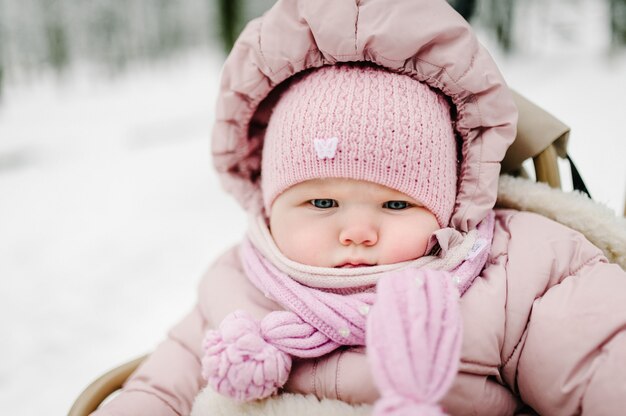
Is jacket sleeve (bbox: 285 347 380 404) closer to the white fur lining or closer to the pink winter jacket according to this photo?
the pink winter jacket

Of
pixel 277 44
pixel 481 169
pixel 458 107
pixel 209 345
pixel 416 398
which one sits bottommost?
pixel 209 345

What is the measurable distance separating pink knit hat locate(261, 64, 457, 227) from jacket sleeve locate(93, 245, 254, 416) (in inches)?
10.1

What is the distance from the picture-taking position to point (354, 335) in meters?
0.85

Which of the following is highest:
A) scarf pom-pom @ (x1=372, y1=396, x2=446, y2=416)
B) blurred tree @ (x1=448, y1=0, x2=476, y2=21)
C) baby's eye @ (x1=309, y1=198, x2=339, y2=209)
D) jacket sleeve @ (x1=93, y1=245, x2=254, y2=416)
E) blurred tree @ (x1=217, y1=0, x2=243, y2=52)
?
blurred tree @ (x1=448, y1=0, x2=476, y2=21)

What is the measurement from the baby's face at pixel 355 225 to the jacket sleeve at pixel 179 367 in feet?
0.66

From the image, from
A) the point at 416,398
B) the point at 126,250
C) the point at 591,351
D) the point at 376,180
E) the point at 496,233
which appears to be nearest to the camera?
the point at 416,398

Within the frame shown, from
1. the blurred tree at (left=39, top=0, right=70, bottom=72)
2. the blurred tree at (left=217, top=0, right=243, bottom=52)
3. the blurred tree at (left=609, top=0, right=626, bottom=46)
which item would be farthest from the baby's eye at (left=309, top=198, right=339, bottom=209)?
the blurred tree at (left=39, top=0, right=70, bottom=72)

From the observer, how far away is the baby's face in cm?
88

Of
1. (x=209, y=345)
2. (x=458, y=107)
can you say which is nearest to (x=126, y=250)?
(x=209, y=345)

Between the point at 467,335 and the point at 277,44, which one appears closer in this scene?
the point at 467,335

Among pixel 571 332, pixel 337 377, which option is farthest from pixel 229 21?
pixel 571 332

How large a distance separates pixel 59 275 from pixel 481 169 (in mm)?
1889

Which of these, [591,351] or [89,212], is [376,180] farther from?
[89,212]

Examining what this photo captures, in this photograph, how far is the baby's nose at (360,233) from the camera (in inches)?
34.0
